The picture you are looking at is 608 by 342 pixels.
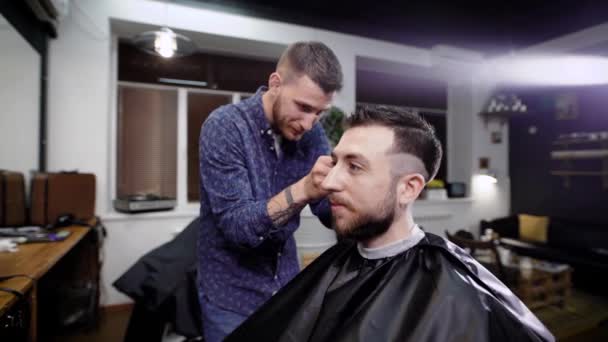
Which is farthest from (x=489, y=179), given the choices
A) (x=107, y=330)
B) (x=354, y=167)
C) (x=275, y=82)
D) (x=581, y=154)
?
(x=107, y=330)

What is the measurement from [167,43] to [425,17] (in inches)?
117

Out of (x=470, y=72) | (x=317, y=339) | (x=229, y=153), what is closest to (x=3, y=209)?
(x=229, y=153)

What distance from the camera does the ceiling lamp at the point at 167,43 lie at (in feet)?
4.03

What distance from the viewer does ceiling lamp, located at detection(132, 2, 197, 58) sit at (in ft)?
4.03

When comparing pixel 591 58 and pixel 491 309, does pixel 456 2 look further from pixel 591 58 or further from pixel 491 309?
pixel 491 309

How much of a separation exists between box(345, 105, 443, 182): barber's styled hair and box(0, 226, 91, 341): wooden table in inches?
43.5

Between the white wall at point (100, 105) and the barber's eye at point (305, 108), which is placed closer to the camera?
the barber's eye at point (305, 108)

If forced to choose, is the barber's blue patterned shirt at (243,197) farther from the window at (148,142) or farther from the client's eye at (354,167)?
the window at (148,142)

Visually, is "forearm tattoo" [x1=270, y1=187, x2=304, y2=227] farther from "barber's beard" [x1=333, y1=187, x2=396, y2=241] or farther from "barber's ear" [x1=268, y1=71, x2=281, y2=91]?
"barber's ear" [x1=268, y1=71, x2=281, y2=91]

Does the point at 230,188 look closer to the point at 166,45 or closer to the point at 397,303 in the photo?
the point at 397,303

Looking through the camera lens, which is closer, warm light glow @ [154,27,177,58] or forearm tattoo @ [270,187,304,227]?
forearm tattoo @ [270,187,304,227]

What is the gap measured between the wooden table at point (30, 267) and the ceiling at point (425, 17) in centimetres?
217

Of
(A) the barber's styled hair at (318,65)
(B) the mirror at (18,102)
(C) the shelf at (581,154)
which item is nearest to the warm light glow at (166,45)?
(A) the barber's styled hair at (318,65)

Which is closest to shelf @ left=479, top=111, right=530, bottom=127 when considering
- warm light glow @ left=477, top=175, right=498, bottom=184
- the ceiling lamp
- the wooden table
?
warm light glow @ left=477, top=175, right=498, bottom=184
